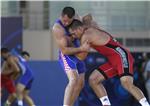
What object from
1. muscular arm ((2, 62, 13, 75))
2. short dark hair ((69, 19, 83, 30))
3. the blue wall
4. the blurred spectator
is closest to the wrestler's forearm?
short dark hair ((69, 19, 83, 30))

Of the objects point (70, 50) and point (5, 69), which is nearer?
point (70, 50)

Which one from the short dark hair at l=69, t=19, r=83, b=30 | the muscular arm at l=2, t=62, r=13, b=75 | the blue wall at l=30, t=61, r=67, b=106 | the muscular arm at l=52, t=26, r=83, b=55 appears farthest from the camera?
the blue wall at l=30, t=61, r=67, b=106

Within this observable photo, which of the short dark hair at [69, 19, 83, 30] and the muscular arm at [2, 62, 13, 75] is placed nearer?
the short dark hair at [69, 19, 83, 30]

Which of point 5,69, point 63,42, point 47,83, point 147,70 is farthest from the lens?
point 147,70

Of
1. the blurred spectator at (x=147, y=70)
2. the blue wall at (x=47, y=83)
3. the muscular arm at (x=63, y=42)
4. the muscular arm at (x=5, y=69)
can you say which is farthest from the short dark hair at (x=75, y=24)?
the blurred spectator at (x=147, y=70)

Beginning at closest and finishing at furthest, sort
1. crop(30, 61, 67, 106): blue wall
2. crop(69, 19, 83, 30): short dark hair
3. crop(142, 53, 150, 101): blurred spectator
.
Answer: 1. crop(69, 19, 83, 30): short dark hair
2. crop(30, 61, 67, 106): blue wall
3. crop(142, 53, 150, 101): blurred spectator

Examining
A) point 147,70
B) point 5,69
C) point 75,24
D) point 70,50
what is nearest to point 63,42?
point 70,50

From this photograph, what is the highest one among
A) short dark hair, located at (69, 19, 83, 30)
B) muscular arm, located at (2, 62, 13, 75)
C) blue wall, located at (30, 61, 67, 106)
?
short dark hair, located at (69, 19, 83, 30)

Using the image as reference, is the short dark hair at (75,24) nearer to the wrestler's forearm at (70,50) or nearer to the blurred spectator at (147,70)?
the wrestler's forearm at (70,50)

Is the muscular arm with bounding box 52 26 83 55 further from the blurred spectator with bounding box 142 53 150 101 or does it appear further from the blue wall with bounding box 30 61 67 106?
the blurred spectator with bounding box 142 53 150 101

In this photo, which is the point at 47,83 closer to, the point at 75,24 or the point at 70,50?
the point at 70,50

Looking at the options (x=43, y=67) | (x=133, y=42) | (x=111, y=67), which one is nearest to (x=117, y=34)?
(x=133, y=42)

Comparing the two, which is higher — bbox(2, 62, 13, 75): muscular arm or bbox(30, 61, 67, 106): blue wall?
bbox(2, 62, 13, 75): muscular arm

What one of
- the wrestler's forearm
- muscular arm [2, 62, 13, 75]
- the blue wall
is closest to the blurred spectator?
the blue wall
